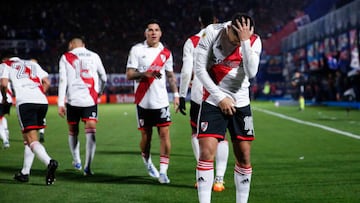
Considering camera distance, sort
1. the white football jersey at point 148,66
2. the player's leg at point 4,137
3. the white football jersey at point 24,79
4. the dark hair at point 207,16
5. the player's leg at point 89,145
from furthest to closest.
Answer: the player's leg at point 4,137 < the player's leg at point 89,145 < the white football jersey at point 148,66 < the white football jersey at point 24,79 < the dark hair at point 207,16

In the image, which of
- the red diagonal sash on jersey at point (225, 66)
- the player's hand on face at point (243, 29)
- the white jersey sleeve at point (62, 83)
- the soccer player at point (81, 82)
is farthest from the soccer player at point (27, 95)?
the player's hand on face at point (243, 29)

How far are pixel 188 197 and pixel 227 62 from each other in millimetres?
2218

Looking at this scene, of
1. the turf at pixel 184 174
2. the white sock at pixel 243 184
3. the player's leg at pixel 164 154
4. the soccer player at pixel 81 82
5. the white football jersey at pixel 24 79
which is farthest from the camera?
the soccer player at pixel 81 82

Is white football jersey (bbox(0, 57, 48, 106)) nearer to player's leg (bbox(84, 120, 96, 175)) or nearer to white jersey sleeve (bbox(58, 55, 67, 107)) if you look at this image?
white jersey sleeve (bbox(58, 55, 67, 107))

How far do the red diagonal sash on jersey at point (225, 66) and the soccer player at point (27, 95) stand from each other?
388 centimetres

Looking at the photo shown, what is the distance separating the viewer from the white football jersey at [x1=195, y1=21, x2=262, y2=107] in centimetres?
634

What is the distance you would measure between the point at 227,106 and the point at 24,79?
4.43 metres

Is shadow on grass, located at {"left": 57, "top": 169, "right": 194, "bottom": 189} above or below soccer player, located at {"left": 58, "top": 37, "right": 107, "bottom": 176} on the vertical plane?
below

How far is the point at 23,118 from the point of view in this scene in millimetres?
9633

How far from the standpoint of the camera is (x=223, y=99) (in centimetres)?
629

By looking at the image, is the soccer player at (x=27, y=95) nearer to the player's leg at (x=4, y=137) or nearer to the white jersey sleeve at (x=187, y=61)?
the white jersey sleeve at (x=187, y=61)

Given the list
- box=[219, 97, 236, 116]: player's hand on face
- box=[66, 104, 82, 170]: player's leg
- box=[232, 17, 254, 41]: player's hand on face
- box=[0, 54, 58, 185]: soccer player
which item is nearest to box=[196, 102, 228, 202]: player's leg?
box=[219, 97, 236, 116]: player's hand on face

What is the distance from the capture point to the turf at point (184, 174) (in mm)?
8109

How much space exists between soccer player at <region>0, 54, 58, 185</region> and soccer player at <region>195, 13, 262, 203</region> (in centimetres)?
382
